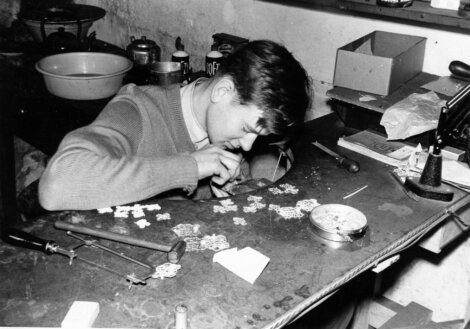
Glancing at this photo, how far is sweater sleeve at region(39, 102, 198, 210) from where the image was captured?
1.64m

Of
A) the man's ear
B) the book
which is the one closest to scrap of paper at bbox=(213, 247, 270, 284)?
the man's ear

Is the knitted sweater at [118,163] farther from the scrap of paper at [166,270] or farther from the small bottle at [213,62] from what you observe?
the small bottle at [213,62]

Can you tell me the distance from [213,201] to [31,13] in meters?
2.58

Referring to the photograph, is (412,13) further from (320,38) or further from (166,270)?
(166,270)

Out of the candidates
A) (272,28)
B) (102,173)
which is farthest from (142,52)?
(102,173)

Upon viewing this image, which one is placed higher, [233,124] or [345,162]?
[233,124]

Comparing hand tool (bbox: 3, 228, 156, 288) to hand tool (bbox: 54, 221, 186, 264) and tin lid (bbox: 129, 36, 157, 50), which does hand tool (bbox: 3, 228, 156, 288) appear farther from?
tin lid (bbox: 129, 36, 157, 50)

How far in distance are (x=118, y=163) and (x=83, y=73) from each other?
1894 mm

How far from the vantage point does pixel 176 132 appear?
2070mm

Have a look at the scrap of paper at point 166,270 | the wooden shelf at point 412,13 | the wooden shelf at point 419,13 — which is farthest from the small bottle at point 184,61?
the scrap of paper at point 166,270

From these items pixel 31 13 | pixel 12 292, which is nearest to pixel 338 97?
pixel 12 292

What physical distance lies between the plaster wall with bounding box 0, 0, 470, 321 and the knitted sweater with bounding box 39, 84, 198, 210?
1396 millimetres

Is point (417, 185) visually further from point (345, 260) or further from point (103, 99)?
point (103, 99)

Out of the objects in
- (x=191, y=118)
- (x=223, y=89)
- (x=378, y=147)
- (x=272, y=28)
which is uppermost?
(x=272, y=28)
